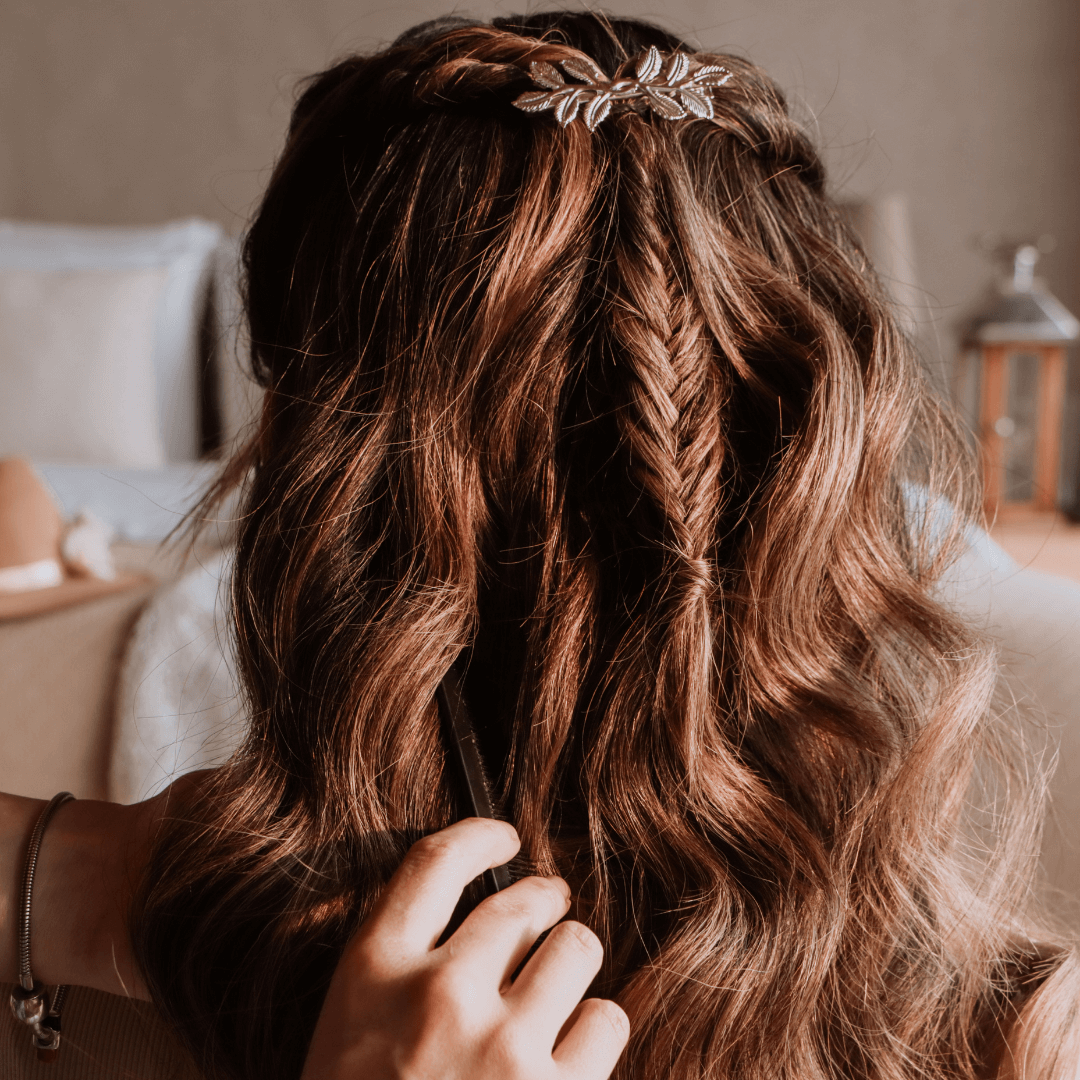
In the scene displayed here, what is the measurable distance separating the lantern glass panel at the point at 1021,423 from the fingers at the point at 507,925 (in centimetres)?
275

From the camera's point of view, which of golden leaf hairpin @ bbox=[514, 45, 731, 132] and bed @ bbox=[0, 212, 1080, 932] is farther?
bed @ bbox=[0, 212, 1080, 932]

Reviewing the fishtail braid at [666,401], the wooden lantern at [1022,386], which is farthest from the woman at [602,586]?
the wooden lantern at [1022,386]

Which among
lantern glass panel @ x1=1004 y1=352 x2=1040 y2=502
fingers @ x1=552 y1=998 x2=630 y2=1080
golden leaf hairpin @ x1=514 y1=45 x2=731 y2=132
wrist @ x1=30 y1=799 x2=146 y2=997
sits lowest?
lantern glass panel @ x1=1004 y1=352 x2=1040 y2=502

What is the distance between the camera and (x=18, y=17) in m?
3.22

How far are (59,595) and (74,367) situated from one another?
1.32 meters

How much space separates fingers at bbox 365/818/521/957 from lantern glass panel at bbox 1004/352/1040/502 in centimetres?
276

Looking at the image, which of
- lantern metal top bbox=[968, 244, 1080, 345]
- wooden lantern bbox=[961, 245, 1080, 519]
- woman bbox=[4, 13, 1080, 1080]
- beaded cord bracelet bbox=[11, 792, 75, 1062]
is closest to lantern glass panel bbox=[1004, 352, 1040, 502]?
wooden lantern bbox=[961, 245, 1080, 519]

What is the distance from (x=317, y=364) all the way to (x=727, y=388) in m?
0.23

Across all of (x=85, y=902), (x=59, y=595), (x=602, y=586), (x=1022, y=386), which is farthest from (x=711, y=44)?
(x=85, y=902)

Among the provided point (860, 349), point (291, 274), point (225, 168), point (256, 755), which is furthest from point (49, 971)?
point (225, 168)

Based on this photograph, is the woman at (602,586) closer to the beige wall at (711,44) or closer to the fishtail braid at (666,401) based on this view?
the fishtail braid at (666,401)

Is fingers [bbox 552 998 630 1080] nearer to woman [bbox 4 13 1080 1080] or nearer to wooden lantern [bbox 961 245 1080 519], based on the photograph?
woman [bbox 4 13 1080 1080]

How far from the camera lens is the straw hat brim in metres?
1.27

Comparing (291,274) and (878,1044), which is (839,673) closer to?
(878,1044)
